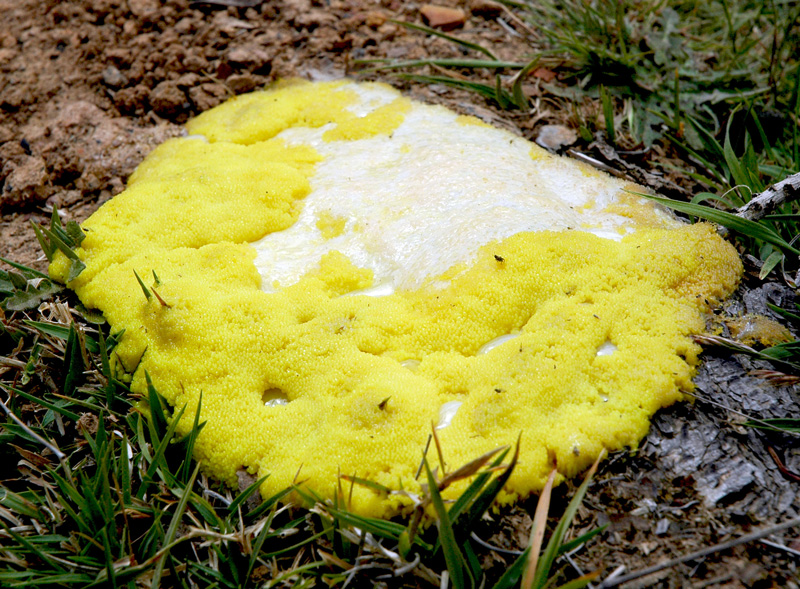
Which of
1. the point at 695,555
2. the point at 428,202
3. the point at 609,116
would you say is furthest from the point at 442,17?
the point at 695,555

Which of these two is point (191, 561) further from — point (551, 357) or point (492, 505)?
point (551, 357)

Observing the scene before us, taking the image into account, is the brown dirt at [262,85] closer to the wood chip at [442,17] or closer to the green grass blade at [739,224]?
the wood chip at [442,17]

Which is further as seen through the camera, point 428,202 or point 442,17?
point 442,17

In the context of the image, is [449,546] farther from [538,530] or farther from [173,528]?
[173,528]

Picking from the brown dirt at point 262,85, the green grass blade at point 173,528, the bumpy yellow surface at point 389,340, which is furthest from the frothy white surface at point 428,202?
the green grass blade at point 173,528

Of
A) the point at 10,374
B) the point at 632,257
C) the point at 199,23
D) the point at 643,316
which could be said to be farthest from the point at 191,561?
the point at 199,23

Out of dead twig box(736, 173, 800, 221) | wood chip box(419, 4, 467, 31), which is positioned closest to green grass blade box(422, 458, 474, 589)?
dead twig box(736, 173, 800, 221)

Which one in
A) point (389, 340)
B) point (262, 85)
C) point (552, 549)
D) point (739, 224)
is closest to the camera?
point (552, 549)
